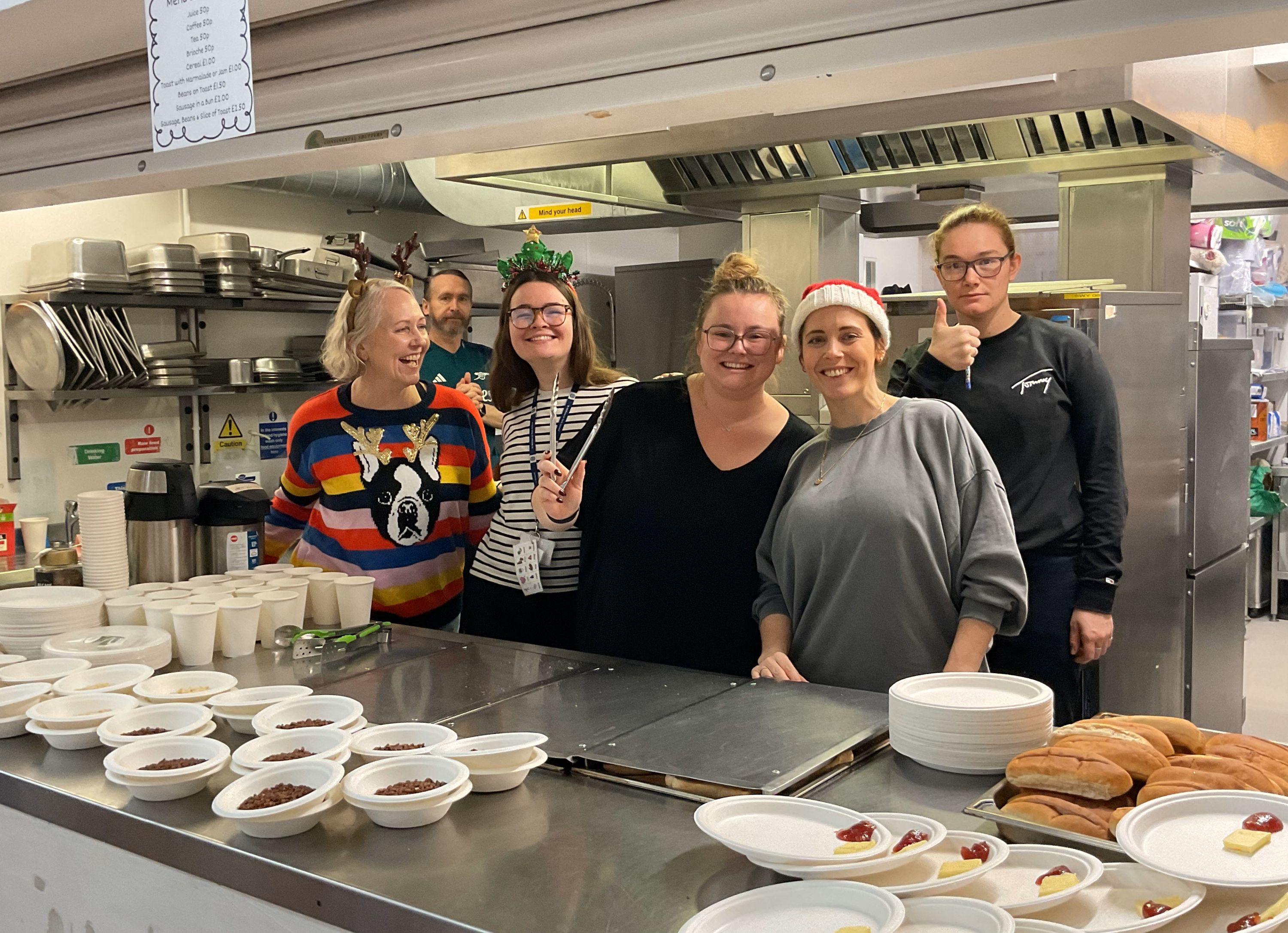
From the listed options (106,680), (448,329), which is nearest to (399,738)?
(106,680)

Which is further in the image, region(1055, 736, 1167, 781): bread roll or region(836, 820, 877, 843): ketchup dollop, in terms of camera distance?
region(1055, 736, 1167, 781): bread roll

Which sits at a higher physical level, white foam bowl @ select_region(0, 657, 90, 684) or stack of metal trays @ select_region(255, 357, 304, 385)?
stack of metal trays @ select_region(255, 357, 304, 385)

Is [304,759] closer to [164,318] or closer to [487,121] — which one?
[487,121]

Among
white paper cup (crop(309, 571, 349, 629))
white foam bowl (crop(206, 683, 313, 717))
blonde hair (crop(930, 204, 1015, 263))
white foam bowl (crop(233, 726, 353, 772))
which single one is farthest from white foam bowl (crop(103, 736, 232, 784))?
blonde hair (crop(930, 204, 1015, 263))

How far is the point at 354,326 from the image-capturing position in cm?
329

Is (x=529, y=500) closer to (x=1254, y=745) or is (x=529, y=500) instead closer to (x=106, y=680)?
(x=106, y=680)

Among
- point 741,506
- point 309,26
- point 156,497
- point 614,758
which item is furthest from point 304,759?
point 156,497

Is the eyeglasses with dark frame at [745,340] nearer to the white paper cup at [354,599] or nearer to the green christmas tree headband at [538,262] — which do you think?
the green christmas tree headband at [538,262]

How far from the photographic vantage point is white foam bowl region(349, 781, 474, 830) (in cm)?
152

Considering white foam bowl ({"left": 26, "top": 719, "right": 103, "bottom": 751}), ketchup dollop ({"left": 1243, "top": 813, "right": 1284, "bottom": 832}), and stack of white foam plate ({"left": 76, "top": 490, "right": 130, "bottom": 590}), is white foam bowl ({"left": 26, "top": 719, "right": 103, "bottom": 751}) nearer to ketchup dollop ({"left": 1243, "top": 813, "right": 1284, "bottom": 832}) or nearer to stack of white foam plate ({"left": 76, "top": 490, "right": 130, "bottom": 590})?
stack of white foam plate ({"left": 76, "top": 490, "right": 130, "bottom": 590})

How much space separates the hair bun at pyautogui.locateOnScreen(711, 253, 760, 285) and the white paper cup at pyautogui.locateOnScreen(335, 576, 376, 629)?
1125 mm

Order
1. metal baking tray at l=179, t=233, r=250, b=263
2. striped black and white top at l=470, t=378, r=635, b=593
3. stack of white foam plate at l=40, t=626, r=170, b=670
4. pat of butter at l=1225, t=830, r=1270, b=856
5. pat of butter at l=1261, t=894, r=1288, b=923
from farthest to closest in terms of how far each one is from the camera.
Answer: metal baking tray at l=179, t=233, r=250, b=263
striped black and white top at l=470, t=378, r=635, b=593
stack of white foam plate at l=40, t=626, r=170, b=670
pat of butter at l=1225, t=830, r=1270, b=856
pat of butter at l=1261, t=894, r=1288, b=923

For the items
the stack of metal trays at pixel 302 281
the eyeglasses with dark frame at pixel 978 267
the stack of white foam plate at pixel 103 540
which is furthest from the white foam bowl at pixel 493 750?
the stack of metal trays at pixel 302 281

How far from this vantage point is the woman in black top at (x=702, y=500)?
2652 millimetres
